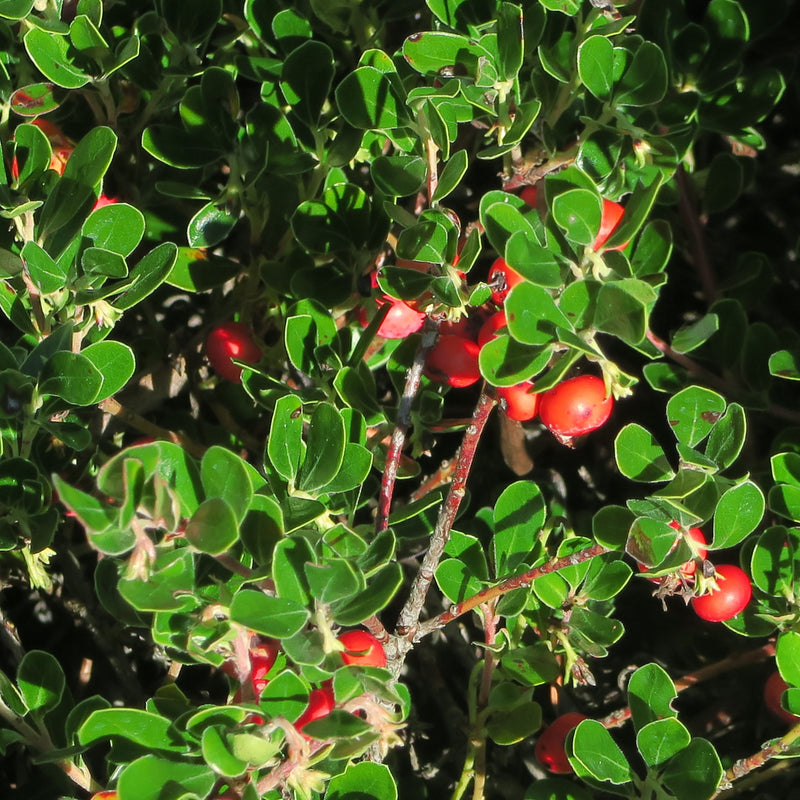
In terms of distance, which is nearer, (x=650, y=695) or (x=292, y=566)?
(x=292, y=566)

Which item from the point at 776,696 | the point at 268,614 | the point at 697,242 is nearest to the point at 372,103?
the point at 268,614

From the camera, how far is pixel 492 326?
134 centimetres

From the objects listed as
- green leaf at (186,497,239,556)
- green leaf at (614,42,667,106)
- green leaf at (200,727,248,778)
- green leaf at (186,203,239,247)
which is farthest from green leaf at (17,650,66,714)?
green leaf at (614,42,667,106)

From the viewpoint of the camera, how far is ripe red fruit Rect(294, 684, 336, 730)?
3.99 feet

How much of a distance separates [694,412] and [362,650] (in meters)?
0.55

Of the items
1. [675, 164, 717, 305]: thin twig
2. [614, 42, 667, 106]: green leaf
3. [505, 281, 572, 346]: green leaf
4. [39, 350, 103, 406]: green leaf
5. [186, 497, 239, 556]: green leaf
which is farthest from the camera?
[675, 164, 717, 305]: thin twig

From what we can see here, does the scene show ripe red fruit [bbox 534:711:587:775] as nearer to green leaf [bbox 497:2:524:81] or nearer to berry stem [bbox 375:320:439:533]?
berry stem [bbox 375:320:439:533]

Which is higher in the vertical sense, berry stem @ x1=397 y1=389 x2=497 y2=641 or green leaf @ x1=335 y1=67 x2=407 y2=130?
green leaf @ x1=335 y1=67 x2=407 y2=130

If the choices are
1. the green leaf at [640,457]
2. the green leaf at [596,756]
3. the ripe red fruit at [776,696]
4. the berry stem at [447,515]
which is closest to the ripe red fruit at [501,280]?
the berry stem at [447,515]

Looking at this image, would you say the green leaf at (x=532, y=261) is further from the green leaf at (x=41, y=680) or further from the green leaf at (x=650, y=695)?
the green leaf at (x=41, y=680)

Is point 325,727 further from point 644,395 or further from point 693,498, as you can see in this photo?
point 644,395

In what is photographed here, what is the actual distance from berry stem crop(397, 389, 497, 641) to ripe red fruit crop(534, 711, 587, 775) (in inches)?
13.6

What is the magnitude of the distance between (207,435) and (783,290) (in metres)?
1.24

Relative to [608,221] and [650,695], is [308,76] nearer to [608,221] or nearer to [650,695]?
[608,221]
